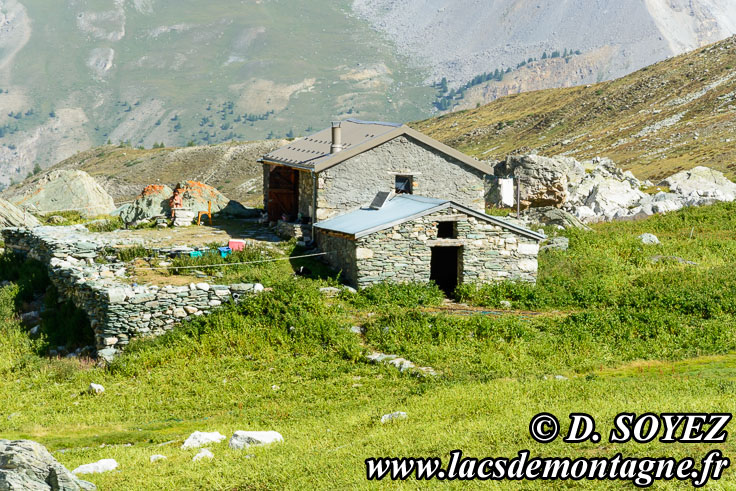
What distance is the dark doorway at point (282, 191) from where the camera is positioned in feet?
101

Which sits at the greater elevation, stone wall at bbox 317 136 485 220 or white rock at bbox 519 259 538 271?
stone wall at bbox 317 136 485 220

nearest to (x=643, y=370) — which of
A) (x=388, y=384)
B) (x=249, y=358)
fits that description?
(x=388, y=384)

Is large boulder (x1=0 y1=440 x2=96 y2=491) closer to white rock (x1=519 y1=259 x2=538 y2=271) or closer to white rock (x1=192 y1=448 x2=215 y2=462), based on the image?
white rock (x1=192 y1=448 x2=215 y2=462)

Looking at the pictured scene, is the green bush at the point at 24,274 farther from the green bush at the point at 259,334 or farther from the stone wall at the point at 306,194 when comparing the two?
the stone wall at the point at 306,194

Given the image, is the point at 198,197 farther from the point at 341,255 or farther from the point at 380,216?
the point at 380,216

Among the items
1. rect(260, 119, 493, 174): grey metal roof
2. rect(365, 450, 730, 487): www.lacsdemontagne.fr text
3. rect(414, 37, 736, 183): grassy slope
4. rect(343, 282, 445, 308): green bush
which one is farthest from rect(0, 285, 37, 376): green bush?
rect(414, 37, 736, 183): grassy slope

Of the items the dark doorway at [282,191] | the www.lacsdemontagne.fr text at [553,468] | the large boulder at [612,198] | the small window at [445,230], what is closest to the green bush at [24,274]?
the dark doorway at [282,191]

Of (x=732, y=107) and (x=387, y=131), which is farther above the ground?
(x=732, y=107)

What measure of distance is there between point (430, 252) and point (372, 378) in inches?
238

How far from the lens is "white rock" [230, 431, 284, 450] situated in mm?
11180

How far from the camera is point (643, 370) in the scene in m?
14.6

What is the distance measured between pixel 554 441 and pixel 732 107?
256 feet

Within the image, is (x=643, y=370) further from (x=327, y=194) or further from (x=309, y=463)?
(x=327, y=194)

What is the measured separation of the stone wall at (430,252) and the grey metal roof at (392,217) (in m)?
0.16
